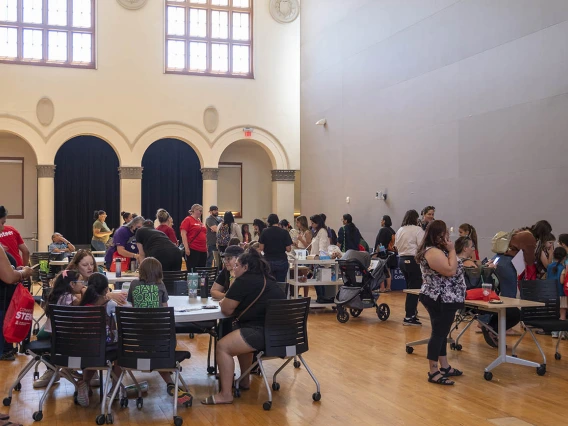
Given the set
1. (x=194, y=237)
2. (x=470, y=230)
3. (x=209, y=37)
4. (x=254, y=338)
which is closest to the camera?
(x=254, y=338)

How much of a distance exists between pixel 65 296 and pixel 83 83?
13.3 m

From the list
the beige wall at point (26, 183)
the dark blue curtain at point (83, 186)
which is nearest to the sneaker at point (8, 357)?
the beige wall at point (26, 183)

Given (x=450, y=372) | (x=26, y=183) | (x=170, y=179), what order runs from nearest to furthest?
(x=450, y=372), (x=26, y=183), (x=170, y=179)

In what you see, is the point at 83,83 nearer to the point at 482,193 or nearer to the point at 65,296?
the point at 482,193

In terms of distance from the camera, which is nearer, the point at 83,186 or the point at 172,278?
the point at 172,278

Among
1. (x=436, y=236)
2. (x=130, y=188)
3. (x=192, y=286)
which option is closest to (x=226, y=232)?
(x=192, y=286)

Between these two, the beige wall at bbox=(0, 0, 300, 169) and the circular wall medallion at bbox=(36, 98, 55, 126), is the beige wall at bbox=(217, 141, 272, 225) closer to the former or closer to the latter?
the beige wall at bbox=(0, 0, 300, 169)

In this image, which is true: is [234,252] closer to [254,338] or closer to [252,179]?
[254,338]

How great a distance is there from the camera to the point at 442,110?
12539mm

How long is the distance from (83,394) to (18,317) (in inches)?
36.3

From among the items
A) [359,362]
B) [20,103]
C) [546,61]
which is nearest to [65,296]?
[359,362]

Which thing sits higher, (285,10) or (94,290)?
(285,10)

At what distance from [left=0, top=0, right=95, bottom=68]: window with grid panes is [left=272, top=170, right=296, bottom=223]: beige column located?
6.18 meters

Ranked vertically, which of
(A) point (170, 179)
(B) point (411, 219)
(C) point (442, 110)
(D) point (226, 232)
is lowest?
(D) point (226, 232)
